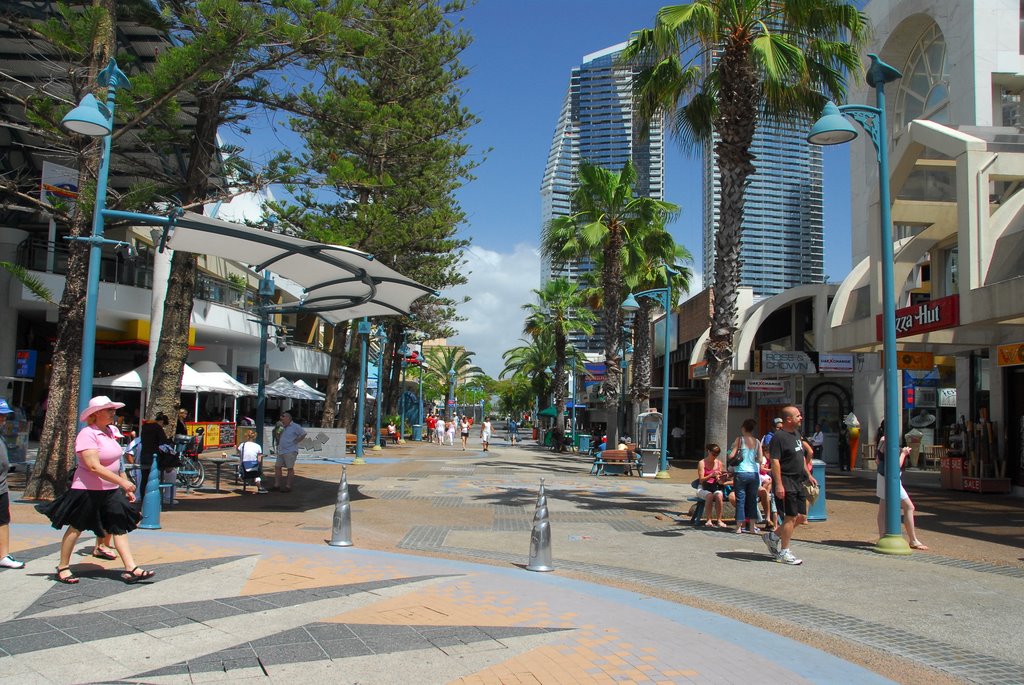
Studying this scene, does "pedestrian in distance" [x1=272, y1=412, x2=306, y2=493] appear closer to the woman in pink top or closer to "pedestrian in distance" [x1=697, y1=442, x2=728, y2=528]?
"pedestrian in distance" [x1=697, y1=442, x2=728, y2=528]

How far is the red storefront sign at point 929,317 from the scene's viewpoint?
16125 mm

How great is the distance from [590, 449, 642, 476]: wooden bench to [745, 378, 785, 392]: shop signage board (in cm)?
779

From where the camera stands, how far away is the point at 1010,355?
17844 millimetres

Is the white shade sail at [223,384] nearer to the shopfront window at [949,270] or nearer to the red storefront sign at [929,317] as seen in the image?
the red storefront sign at [929,317]

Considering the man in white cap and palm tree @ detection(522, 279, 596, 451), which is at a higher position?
palm tree @ detection(522, 279, 596, 451)

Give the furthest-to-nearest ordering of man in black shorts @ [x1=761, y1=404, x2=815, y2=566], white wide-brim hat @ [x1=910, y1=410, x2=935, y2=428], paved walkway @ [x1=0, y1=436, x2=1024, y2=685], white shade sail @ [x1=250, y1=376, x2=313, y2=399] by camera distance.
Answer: white shade sail @ [x1=250, y1=376, x2=313, y2=399] → white wide-brim hat @ [x1=910, y1=410, x2=935, y2=428] → man in black shorts @ [x1=761, y1=404, x2=815, y2=566] → paved walkway @ [x1=0, y1=436, x2=1024, y2=685]

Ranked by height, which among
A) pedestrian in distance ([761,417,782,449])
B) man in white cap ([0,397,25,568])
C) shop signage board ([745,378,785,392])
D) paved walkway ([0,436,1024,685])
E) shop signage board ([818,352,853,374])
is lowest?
paved walkway ([0,436,1024,685])

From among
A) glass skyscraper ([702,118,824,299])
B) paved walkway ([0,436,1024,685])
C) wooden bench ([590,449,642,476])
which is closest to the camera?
paved walkway ([0,436,1024,685])

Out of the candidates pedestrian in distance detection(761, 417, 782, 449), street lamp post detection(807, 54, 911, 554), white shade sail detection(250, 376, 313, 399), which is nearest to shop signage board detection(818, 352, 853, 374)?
pedestrian in distance detection(761, 417, 782, 449)

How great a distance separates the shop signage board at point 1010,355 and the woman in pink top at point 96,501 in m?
17.7

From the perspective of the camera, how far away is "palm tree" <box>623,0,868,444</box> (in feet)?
46.4

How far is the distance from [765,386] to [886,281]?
750 inches

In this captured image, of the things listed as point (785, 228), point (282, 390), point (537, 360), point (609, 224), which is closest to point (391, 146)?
point (609, 224)

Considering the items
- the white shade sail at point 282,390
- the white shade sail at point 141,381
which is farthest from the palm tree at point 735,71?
the white shade sail at point 282,390
